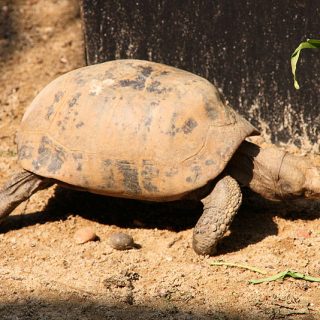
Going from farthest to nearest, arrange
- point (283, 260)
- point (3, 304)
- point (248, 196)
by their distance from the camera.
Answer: point (248, 196) → point (283, 260) → point (3, 304)

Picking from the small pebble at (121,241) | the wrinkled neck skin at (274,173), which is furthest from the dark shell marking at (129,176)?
the wrinkled neck skin at (274,173)

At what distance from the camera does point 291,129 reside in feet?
22.8

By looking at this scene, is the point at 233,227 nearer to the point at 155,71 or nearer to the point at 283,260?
the point at 283,260

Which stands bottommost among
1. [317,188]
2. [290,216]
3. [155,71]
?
[290,216]

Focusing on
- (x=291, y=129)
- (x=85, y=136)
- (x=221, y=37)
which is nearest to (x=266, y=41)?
(x=221, y=37)

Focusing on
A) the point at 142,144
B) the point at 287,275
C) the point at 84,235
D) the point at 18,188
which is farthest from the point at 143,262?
the point at 18,188

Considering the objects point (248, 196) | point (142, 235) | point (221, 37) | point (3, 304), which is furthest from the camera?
point (221, 37)

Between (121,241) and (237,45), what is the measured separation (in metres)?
2.31

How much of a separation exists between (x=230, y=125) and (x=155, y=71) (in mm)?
685

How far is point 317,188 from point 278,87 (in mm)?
1465

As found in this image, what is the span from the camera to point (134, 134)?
5.28 m

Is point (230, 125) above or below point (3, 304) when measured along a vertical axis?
above

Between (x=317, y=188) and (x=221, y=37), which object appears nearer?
(x=317, y=188)

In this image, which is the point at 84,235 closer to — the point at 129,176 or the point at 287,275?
the point at 129,176
